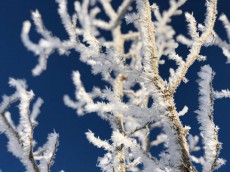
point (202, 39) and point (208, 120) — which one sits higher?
point (202, 39)

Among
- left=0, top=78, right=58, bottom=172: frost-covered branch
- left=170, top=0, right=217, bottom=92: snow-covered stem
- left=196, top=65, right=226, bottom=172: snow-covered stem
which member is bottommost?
left=196, top=65, right=226, bottom=172: snow-covered stem

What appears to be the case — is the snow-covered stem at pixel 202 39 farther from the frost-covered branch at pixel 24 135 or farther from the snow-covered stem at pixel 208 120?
the frost-covered branch at pixel 24 135

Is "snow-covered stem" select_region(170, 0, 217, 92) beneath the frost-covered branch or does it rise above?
above

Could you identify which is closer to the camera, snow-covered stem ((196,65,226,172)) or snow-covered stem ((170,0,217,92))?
snow-covered stem ((196,65,226,172))

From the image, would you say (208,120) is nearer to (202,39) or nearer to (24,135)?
(202,39)

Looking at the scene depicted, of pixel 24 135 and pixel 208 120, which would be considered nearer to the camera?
pixel 208 120

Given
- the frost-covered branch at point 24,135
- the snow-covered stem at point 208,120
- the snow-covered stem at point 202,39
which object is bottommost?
the snow-covered stem at point 208,120

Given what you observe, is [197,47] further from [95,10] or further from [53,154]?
[95,10]

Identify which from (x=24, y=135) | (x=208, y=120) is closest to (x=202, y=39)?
(x=208, y=120)

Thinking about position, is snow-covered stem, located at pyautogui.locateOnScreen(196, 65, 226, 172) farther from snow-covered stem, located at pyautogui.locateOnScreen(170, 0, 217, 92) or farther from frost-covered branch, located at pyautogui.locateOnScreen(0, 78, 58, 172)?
frost-covered branch, located at pyautogui.locateOnScreen(0, 78, 58, 172)

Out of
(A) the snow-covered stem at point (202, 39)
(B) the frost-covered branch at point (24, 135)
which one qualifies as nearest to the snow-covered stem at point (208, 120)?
(A) the snow-covered stem at point (202, 39)

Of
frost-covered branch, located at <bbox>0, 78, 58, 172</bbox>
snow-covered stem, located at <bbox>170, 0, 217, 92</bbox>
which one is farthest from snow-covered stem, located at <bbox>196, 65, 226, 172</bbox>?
frost-covered branch, located at <bbox>0, 78, 58, 172</bbox>

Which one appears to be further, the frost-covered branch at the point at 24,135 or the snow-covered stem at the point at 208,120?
the frost-covered branch at the point at 24,135
